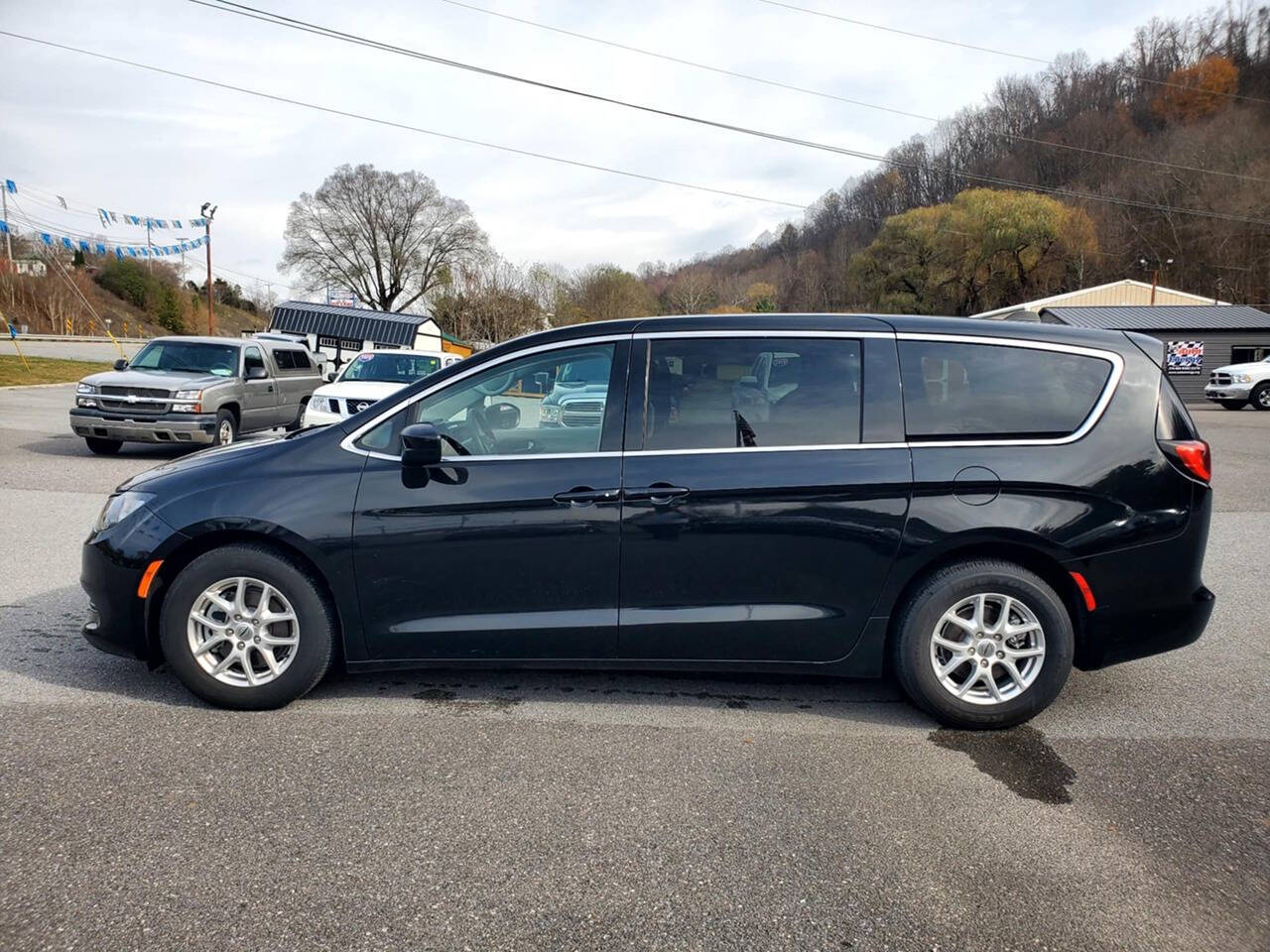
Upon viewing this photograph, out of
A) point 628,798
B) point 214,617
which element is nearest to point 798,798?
point 628,798

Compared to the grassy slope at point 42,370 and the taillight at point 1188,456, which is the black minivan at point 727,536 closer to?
the taillight at point 1188,456

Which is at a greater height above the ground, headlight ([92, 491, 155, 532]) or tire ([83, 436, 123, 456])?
headlight ([92, 491, 155, 532])

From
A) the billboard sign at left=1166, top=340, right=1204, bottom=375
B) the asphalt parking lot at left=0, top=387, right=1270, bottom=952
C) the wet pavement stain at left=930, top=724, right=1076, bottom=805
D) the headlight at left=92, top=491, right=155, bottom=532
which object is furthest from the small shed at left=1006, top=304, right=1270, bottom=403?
the headlight at left=92, top=491, right=155, bottom=532

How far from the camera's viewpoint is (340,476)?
4.04 metres

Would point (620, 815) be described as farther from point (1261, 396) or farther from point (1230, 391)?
point (1261, 396)

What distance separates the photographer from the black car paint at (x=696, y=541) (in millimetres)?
3947


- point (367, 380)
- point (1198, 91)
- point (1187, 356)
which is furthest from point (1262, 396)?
point (1198, 91)

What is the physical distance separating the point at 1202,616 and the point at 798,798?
2249 millimetres

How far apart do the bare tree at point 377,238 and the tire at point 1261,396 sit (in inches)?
2343

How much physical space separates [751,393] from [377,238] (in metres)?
78.3

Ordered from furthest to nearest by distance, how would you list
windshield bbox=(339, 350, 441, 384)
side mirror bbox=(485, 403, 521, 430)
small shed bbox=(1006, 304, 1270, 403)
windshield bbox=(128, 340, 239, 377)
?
small shed bbox=(1006, 304, 1270, 403) < windshield bbox=(339, 350, 441, 384) < windshield bbox=(128, 340, 239, 377) < side mirror bbox=(485, 403, 521, 430)

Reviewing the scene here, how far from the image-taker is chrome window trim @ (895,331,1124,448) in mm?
4023

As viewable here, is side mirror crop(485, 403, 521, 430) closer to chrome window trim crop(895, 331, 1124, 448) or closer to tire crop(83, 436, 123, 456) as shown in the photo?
chrome window trim crop(895, 331, 1124, 448)

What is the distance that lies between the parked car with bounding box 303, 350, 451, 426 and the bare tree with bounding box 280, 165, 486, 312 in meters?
63.8
